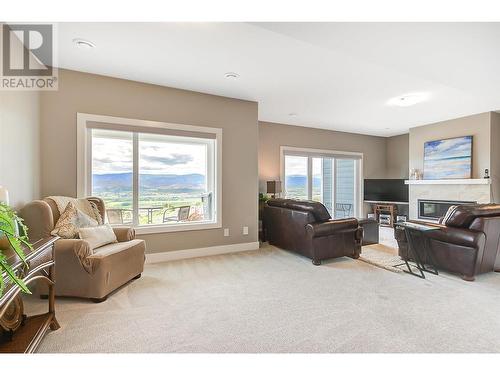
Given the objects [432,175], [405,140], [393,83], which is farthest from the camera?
[405,140]

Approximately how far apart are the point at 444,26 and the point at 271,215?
3263 millimetres

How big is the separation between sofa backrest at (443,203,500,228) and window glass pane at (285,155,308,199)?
11.5ft

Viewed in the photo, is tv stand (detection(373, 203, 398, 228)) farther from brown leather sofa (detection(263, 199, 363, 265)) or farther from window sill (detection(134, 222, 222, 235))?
window sill (detection(134, 222, 222, 235))

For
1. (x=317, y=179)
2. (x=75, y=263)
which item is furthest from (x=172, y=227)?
(x=317, y=179)

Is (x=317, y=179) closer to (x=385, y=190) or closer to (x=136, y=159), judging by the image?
A: (x=385, y=190)

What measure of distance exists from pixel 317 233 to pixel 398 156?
5371 mm

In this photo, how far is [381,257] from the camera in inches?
148

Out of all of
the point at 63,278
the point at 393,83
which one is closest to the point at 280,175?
the point at 393,83

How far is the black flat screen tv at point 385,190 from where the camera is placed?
669cm

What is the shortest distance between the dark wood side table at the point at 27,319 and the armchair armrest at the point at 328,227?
9.21ft

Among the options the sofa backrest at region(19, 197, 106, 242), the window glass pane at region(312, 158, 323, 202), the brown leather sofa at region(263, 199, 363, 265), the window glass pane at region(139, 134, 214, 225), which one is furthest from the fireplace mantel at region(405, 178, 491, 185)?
the sofa backrest at region(19, 197, 106, 242)

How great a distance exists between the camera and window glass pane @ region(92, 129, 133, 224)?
3.35 m
